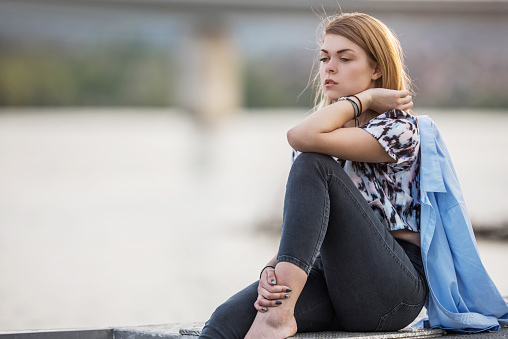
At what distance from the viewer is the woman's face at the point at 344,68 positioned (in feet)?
8.46

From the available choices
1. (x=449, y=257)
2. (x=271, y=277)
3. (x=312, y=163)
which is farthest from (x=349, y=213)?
(x=449, y=257)

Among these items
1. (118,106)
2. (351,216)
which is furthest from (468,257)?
(118,106)

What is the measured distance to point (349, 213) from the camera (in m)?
2.30

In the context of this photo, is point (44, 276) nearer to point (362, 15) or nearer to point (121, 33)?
point (362, 15)

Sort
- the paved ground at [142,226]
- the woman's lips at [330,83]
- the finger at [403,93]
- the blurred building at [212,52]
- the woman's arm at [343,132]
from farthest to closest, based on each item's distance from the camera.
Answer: the blurred building at [212,52]
the paved ground at [142,226]
the woman's lips at [330,83]
the finger at [403,93]
the woman's arm at [343,132]

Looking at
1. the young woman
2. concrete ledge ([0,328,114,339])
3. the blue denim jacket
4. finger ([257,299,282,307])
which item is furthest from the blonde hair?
concrete ledge ([0,328,114,339])

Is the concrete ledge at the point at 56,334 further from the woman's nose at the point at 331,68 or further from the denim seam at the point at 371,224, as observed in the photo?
the woman's nose at the point at 331,68

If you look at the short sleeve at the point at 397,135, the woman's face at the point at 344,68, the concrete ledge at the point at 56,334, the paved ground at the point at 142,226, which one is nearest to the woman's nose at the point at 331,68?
the woman's face at the point at 344,68

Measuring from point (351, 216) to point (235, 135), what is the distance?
79.3ft

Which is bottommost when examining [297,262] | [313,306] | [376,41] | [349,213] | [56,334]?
[56,334]

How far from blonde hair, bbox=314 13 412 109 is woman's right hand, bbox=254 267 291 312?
0.82 metres

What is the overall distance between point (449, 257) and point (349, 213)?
1.34 feet

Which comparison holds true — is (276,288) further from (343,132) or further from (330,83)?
(330,83)

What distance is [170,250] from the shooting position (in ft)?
22.9
